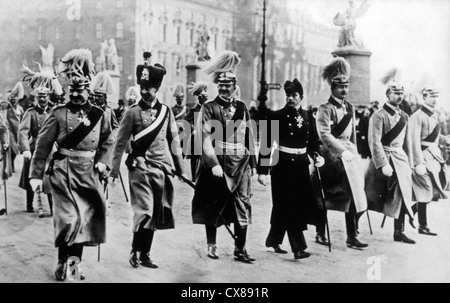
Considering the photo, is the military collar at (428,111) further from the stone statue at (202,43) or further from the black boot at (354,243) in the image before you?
the stone statue at (202,43)

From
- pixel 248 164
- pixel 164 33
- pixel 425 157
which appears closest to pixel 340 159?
pixel 248 164

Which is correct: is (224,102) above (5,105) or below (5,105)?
below

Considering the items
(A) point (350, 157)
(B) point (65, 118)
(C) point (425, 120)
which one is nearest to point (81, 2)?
(B) point (65, 118)

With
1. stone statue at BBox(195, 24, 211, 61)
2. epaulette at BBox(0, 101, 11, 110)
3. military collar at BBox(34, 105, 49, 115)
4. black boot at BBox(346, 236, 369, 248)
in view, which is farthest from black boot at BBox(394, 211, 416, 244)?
epaulette at BBox(0, 101, 11, 110)

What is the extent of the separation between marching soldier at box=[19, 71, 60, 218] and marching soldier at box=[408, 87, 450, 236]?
16.3 feet

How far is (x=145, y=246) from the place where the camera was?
6.40 meters

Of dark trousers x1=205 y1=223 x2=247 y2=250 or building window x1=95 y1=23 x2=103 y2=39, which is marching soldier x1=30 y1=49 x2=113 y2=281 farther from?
→ building window x1=95 y1=23 x2=103 y2=39

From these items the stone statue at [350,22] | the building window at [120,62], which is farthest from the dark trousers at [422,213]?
the building window at [120,62]

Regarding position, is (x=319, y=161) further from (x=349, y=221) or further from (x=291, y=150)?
(x=349, y=221)

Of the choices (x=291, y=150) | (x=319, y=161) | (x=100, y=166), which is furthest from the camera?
(x=319, y=161)

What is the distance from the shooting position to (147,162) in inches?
247

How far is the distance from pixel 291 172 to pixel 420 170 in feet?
6.53

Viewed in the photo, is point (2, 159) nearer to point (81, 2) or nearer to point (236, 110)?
point (81, 2)

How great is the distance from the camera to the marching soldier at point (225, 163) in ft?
21.8
